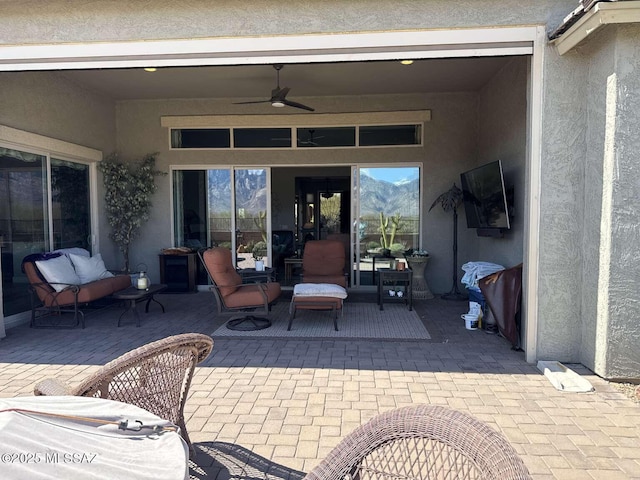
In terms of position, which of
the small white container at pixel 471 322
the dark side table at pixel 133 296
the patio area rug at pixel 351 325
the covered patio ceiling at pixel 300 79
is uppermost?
the covered patio ceiling at pixel 300 79

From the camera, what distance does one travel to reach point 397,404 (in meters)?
3.02

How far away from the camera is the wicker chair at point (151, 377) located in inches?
72.6

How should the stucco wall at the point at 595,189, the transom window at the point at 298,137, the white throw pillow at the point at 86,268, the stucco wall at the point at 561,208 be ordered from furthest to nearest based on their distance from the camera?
the transom window at the point at 298,137
the white throw pillow at the point at 86,268
the stucco wall at the point at 561,208
the stucco wall at the point at 595,189

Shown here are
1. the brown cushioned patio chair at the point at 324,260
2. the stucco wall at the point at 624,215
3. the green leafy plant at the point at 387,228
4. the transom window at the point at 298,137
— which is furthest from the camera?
the green leafy plant at the point at 387,228

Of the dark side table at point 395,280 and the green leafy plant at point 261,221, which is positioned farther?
the green leafy plant at point 261,221

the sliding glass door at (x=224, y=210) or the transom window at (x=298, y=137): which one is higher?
the transom window at (x=298, y=137)

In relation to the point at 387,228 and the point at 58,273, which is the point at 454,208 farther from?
the point at 58,273

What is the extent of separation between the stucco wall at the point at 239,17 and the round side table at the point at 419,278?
391 centimetres

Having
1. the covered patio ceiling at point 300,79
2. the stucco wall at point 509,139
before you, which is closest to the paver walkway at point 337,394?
the stucco wall at point 509,139

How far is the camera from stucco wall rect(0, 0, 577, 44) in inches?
141

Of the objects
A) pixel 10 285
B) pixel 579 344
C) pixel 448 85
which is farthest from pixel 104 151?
pixel 579 344

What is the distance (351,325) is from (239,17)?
139 inches

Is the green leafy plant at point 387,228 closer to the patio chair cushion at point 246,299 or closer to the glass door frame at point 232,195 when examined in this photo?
the glass door frame at point 232,195

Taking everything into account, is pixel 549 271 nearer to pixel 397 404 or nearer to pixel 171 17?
pixel 397 404
